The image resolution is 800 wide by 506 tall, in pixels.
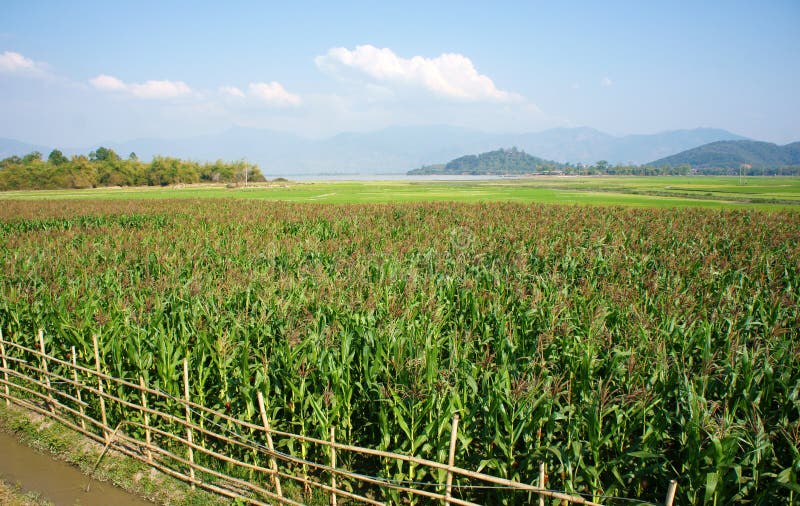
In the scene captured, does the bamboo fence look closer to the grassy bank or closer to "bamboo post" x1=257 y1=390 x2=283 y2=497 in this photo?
"bamboo post" x1=257 y1=390 x2=283 y2=497

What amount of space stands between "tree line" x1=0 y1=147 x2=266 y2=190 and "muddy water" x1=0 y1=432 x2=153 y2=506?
9233 cm

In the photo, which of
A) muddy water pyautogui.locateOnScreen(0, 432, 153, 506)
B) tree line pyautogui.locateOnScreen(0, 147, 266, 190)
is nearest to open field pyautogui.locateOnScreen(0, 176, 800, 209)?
tree line pyautogui.locateOnScreen(0, 147, 266, 190)

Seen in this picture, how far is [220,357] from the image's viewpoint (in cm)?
586

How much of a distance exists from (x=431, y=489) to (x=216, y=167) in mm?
124326

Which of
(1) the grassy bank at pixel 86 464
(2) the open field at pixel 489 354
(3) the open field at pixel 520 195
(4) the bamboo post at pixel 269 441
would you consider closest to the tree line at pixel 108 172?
(3) the open field at pixel 520 195

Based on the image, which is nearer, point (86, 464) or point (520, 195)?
point (86, 464)

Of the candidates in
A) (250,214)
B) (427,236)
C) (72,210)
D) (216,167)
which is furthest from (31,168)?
(427,236)

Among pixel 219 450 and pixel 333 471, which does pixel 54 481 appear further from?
pixel 333 471

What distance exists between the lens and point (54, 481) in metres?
5.52

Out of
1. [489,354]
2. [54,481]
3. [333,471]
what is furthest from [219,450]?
[489,354]

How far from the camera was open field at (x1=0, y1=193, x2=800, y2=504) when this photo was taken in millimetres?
4293

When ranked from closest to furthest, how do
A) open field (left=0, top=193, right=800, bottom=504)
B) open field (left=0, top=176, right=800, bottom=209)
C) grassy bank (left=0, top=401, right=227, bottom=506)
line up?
open field (left=0, top=193, right=800, bottom=504), grassy bank (left=0, top=401, right=227, bottom=506), open field (left=0, top=176, right=800, bottom=209)

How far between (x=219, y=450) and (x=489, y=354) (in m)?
3.76

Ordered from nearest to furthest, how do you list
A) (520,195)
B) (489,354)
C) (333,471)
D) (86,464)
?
(333,471), (86,464), (489,354), (520,195)
